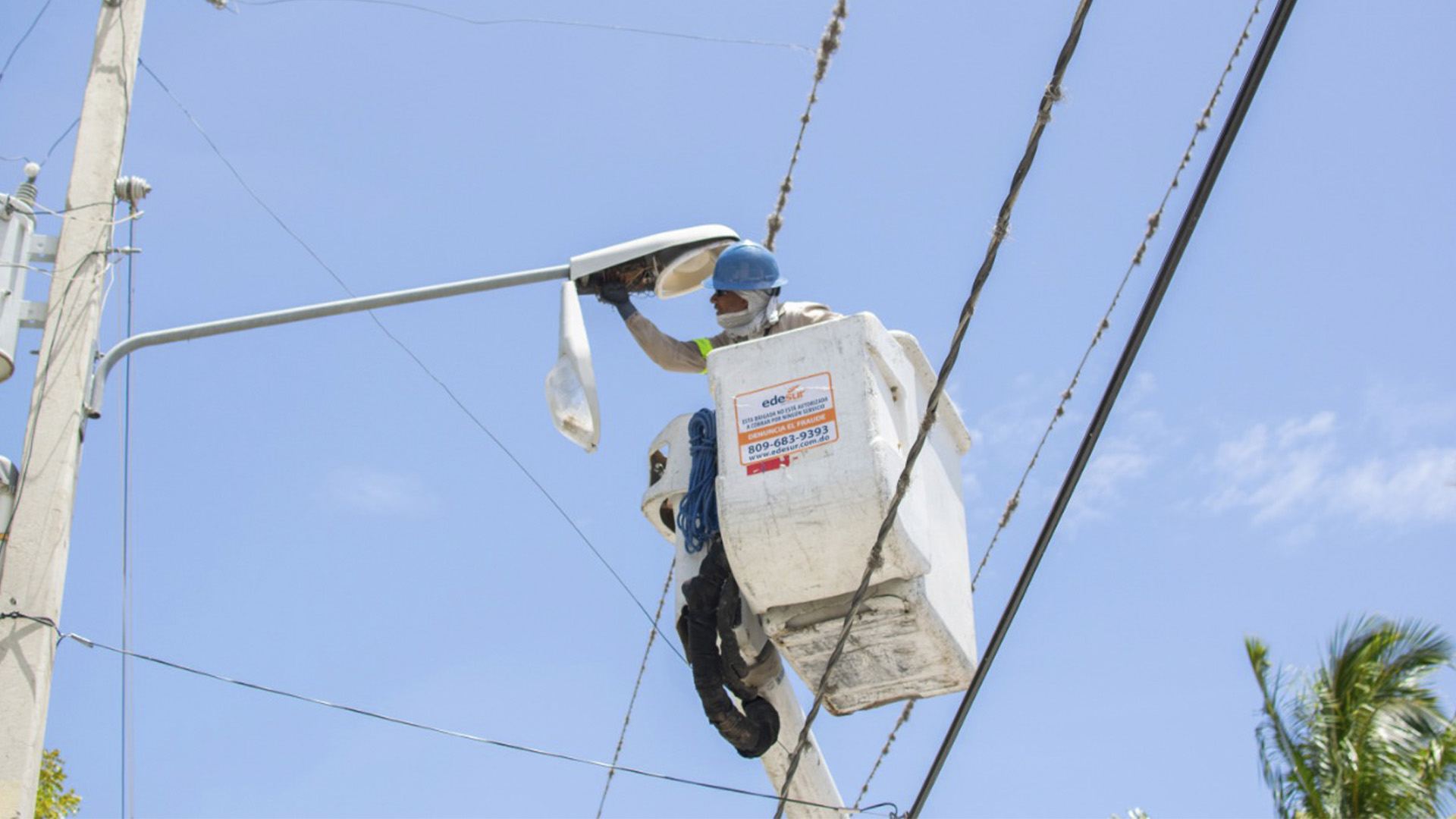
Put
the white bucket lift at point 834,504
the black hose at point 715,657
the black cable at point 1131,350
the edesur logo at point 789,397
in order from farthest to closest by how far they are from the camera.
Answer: the black hose at point 715,657
the edesur logo at point 789,397
the white bucket lift at point 834,504
the black cable at point 1131,350

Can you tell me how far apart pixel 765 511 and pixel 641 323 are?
4.29 ft

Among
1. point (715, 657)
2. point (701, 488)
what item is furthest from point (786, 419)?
point (715, 657)

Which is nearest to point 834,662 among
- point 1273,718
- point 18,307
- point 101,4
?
point 18,307

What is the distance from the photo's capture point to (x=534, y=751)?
5.97m

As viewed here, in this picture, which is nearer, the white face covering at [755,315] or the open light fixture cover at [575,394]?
the open light fixture cover at [575,394]

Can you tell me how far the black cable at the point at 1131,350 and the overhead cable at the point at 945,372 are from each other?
1.26 feet

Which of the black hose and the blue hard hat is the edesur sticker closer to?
the black hose

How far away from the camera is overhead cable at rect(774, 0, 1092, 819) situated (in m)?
3.92

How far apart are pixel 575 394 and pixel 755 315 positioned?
0.80 m

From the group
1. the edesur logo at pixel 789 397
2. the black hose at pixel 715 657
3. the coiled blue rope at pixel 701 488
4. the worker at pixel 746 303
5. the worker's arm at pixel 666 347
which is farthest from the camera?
the worker's arm at pixel 666 347

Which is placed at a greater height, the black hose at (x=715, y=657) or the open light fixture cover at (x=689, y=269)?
the open light fixture cover at (x=689, y=269)

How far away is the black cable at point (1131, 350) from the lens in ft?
11.4

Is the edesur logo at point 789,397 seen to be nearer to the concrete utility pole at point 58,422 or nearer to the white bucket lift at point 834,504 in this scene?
the white bucket lift at point 834,504

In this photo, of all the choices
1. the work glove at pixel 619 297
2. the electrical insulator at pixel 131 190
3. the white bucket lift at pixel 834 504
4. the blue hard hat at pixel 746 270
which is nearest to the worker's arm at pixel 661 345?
the work glove at pixel 619 297
